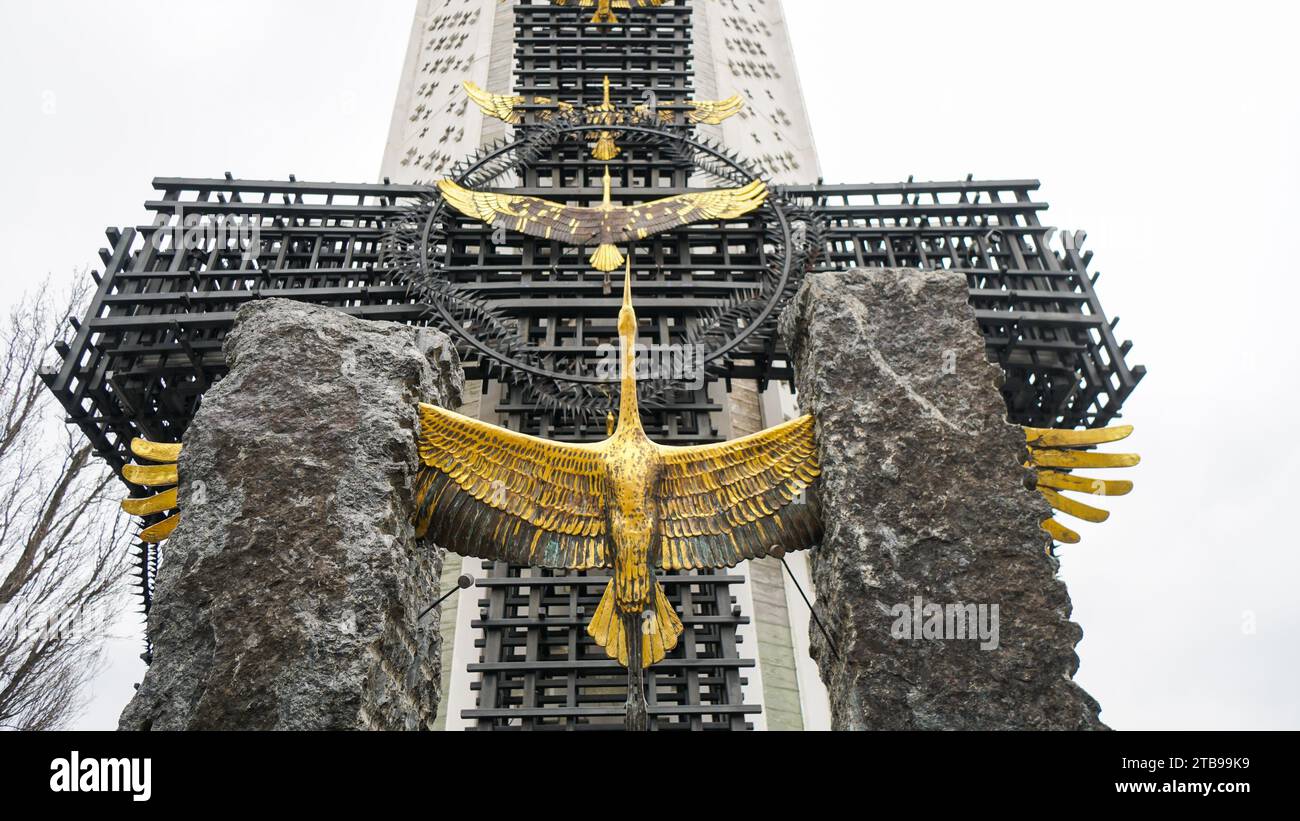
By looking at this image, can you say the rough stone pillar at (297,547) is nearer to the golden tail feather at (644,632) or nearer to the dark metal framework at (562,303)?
the golden tail feather at (644,632)

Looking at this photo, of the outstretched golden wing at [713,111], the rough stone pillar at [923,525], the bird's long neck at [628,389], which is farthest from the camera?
the outstretched golden wing at [713,111]

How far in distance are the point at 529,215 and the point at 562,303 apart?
3.28ft

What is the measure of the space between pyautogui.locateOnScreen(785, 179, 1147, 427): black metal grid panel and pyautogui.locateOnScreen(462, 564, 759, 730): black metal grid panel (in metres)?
3.53

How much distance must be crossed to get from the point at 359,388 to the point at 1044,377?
21.7 ft

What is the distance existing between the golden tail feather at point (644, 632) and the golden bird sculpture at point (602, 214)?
12.8 feet

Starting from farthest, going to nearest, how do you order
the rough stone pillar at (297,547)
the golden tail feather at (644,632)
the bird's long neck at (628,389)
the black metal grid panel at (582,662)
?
the black metal grid panel at (582,662) < the bird's long neck at (628,389) < the golden tail feather at (644,632) < the rough stone pillar at (297,547)

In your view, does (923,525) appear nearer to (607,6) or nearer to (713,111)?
(713,111)

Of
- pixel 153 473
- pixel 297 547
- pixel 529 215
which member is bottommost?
pixel 297 547

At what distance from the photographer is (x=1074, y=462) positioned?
6.50 metres

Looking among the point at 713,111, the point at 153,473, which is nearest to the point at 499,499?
the point at 153,473

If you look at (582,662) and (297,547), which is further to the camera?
(582,662)

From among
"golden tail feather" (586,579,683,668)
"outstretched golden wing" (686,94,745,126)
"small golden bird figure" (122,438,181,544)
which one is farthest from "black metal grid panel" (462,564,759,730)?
"outstretched golden wing" (686,94,745,126)

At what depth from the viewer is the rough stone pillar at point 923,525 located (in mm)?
4719

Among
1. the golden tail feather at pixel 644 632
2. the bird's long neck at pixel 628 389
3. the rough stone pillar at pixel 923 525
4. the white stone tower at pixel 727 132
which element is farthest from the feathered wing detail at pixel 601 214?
the golden tail feather at pixel 644 632
